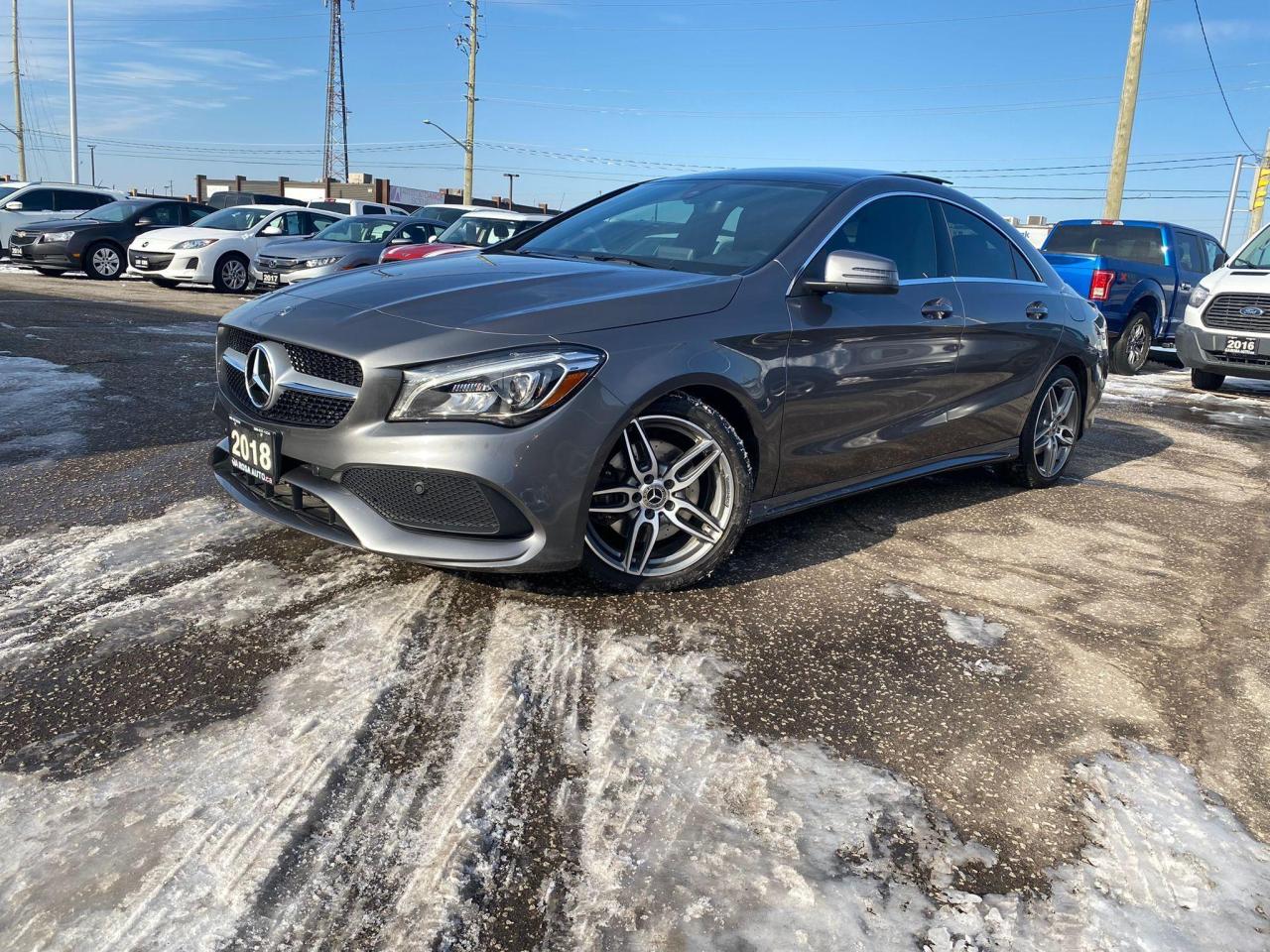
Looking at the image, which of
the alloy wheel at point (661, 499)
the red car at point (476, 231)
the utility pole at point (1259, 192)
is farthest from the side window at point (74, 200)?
the utility pole at point (1259, 192)

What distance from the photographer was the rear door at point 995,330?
184 inches

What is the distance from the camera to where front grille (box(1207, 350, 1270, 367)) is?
973cm

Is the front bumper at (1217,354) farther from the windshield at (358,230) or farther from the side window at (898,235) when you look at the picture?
the windshield at (358,230)

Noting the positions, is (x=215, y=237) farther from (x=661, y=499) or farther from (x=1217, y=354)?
(x=661, y=499)

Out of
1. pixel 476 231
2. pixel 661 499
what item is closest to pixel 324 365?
pixel 661 499

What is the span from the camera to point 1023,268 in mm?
5238

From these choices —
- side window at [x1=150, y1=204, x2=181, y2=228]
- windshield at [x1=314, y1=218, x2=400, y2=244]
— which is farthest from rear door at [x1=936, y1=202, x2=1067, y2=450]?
side window at [x1=150, y1=204, x2=181, y2=228]

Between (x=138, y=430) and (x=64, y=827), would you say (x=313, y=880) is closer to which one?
(x=64, y=827)

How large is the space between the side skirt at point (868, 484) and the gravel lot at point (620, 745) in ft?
0.76

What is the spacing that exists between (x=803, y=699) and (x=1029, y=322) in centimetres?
310

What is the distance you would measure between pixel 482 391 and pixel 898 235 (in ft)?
7.56

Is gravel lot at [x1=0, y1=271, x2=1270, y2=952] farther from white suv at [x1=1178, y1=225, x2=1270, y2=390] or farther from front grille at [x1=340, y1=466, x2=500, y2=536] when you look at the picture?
white suv at [x1=1178, y1=225, x2=1270, y2=390]

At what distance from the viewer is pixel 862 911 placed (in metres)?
1.91

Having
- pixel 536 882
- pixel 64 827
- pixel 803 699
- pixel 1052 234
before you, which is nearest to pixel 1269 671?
pixel 803 699
